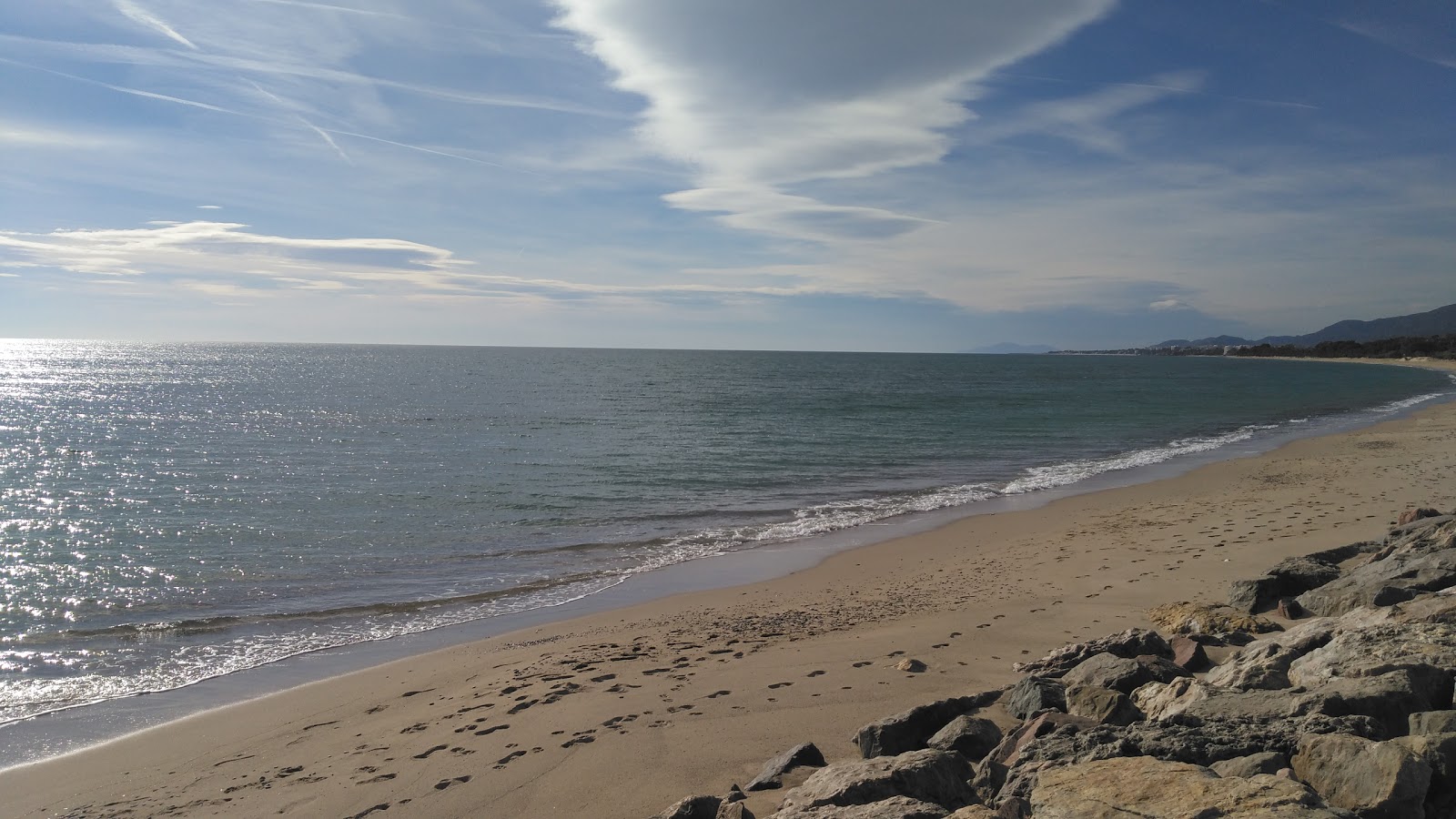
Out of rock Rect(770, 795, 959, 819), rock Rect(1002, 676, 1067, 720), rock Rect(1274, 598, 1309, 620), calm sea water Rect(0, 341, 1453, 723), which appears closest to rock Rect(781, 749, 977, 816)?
rock Rect(770, 795, 959, 819)

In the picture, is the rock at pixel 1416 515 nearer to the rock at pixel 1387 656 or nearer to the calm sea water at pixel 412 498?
the rock at pixel 1387 656

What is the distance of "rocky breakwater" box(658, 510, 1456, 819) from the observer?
340 centimetres

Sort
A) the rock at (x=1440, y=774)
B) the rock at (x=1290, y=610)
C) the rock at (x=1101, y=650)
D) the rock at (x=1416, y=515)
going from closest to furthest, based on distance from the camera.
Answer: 1. the rock at (x=1440, y=774)
2. the rock at (x=1101, y=650)
3. the rock at (x=1290, y=610)
4. the rock at (x=1416, y=515)

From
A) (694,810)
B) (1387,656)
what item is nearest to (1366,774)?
(1387,656)

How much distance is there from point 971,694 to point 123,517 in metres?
20.2

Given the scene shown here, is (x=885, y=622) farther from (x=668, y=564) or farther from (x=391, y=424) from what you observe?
→ (x=391, y=424)

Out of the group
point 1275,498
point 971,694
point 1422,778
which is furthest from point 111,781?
point 1275,498

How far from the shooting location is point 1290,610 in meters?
7.72

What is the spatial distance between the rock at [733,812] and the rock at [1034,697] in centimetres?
231

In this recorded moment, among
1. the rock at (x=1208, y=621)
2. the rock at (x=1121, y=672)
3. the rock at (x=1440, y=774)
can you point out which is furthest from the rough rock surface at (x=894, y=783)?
the rock at (x=1208, y=621)

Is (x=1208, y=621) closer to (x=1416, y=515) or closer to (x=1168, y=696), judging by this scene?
(x=1168, y=696)

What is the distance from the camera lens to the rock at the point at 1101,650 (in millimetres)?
6359

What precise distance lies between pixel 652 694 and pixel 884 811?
4052mm

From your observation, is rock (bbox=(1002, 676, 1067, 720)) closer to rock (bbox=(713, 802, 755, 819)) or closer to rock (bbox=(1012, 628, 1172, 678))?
rock (bbox=(1012, 628, 1172, 678))
